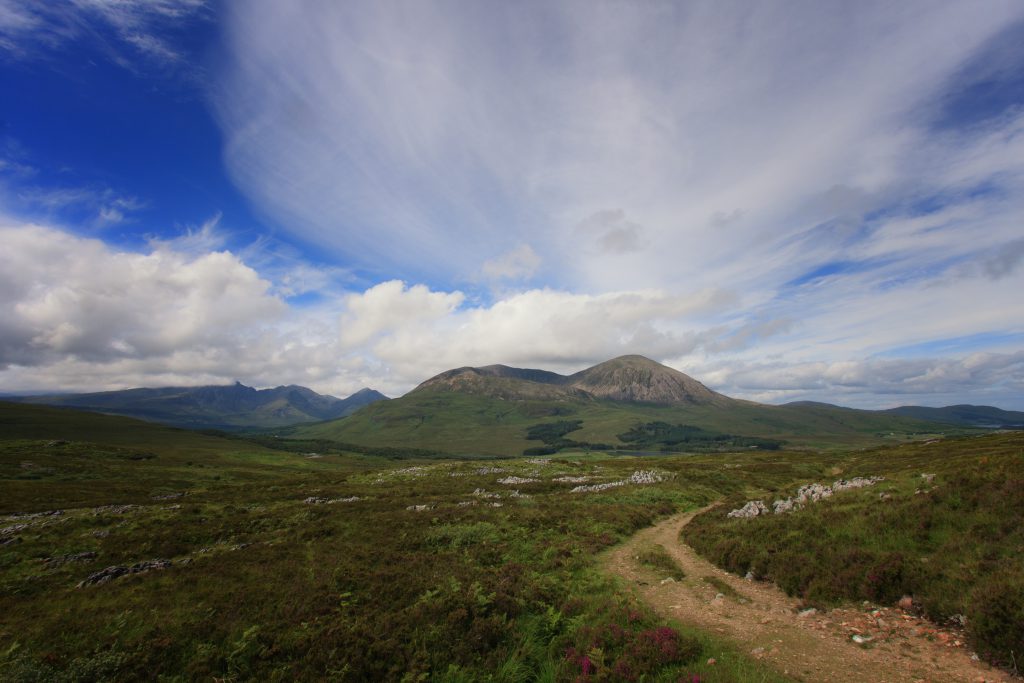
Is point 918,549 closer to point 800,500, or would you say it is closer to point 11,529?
point 800,500

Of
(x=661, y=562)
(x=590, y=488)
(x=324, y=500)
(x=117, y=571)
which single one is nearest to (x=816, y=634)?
(x=661, y=562)

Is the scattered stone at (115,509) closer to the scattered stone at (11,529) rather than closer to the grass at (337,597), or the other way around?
the grass at (337,597)

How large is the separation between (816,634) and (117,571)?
98.6 feet

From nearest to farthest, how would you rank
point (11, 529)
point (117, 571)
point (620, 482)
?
point (117, 571) → point (11, 529) → point (620, 482)

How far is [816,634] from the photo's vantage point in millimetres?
13234

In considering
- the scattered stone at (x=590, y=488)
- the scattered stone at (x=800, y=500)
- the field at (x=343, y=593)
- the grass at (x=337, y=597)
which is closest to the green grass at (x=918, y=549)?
the field at (x=343, y=593)

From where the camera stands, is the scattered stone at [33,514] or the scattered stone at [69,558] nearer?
the scattered stone at [69,558]

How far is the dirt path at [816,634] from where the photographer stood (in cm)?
1075

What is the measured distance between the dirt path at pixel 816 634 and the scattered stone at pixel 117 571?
2391 cm

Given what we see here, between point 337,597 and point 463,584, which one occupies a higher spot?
point 463,584

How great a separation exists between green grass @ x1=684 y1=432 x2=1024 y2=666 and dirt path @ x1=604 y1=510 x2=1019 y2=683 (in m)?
0.77

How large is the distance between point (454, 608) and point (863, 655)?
12865 millimetres

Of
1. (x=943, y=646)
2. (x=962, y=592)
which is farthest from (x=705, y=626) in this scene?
(x=962, y=592)

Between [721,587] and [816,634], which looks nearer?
[816,634]
